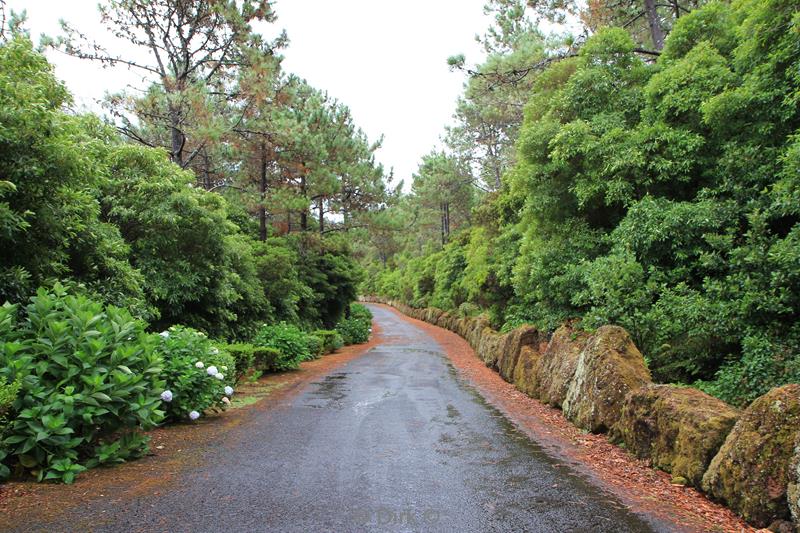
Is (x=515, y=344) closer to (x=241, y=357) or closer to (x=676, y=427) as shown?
(x=241, y=357)

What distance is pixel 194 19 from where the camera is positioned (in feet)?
47.6

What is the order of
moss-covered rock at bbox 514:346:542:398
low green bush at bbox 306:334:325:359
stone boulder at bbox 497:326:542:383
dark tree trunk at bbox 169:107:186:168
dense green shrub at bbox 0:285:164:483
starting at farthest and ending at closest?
low green bush at bbox 306:334:325:359
dark tree trunk at bbox 169:107:186:168
stone boulder at bbox 497:326:542:383
moss-covered rock at bbox 514:346:542:398
dense green shrub at bbox 0:285:164:483

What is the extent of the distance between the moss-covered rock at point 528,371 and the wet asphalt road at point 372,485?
2048mm

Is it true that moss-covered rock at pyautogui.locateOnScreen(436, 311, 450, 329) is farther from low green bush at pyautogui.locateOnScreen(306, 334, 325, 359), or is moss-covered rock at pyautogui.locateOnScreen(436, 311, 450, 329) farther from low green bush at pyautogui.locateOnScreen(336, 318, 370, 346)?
low green bush at pyautogui.locateOnScreen(306, 334, 325, 359)

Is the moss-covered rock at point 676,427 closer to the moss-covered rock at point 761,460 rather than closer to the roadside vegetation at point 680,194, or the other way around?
the moss-covered rock at point 761,460

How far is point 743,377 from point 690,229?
2.89m

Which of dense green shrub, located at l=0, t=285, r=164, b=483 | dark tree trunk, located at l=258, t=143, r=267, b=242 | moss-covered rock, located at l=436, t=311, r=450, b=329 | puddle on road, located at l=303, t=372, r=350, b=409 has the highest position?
dark tree trunk, located at l=258, t=143, r=267, b=242

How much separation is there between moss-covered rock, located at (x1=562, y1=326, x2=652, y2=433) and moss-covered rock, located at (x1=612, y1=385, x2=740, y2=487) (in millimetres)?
387

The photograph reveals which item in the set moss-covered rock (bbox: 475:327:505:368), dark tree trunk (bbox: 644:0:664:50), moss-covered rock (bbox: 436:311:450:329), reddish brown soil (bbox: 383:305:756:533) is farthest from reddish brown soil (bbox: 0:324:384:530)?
moss-covered rock (bbox: 436:311:450:329)

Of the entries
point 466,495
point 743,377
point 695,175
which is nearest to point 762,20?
point 695,175

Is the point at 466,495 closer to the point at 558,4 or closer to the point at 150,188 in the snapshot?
the point at 150,188

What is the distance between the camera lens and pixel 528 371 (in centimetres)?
1005

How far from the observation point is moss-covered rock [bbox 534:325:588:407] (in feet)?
26.7

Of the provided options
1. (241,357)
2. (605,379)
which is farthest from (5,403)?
(241,357)
